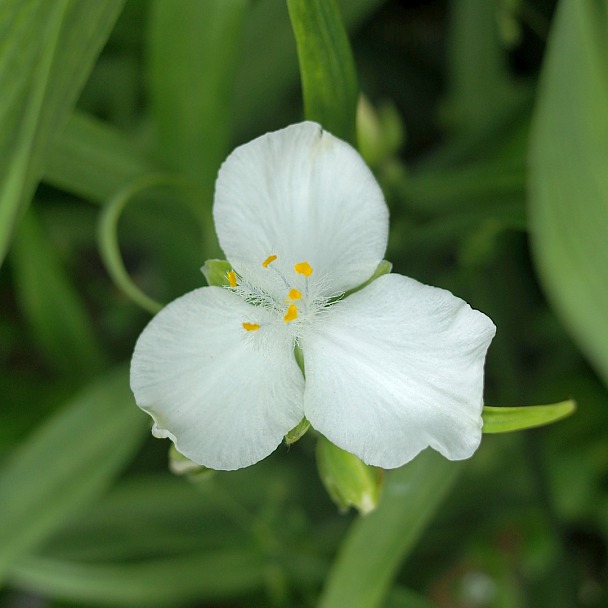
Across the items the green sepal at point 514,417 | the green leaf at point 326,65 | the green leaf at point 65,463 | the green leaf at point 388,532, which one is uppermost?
the green leaf at point 326,65

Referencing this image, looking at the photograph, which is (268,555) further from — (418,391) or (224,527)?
(418,391)

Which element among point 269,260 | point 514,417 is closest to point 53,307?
point 269,260

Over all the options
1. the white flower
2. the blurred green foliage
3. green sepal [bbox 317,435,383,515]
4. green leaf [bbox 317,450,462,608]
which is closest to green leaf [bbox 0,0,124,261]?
the blurred green foliage

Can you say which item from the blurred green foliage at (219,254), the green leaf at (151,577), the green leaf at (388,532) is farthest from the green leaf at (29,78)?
the green leaf at (151,577)

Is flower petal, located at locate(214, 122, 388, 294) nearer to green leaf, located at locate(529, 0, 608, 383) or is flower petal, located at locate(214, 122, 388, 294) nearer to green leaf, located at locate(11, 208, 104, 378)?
green leaf, located at locate(529, 0, 608, 383)

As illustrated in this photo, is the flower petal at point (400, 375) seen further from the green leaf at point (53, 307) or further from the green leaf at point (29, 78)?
the green leaf at point (53, 307)
